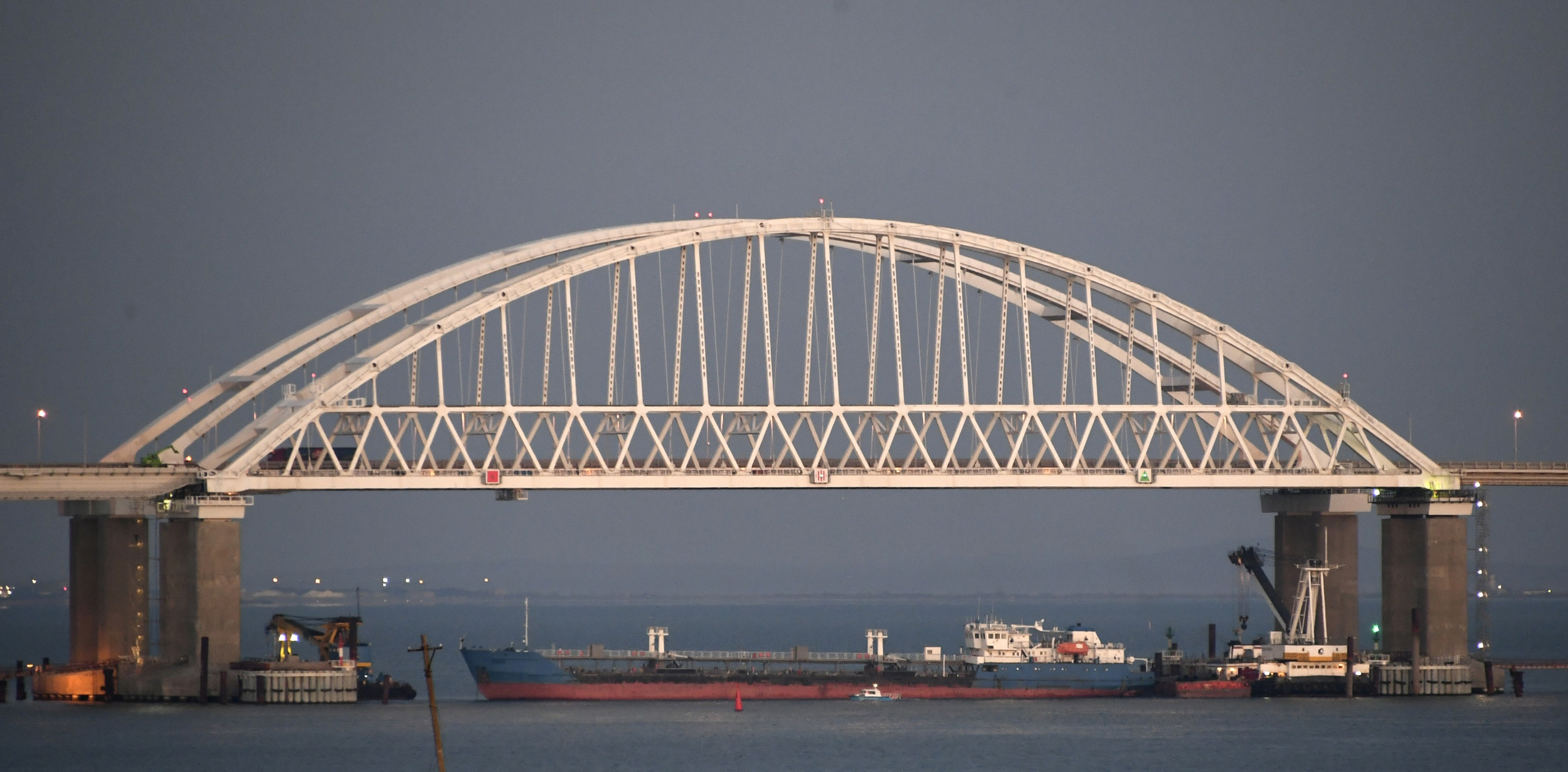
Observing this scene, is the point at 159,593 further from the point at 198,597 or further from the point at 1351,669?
the point at 1351,669

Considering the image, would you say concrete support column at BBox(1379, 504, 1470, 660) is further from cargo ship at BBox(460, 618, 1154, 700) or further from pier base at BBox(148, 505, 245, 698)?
pier base at BBox(148, 505, 245, 698)

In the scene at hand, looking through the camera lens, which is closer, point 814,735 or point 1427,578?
point 814,735

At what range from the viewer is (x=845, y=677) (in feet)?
334

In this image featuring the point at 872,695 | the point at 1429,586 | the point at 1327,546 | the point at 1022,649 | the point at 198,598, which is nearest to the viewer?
the point at 198,598

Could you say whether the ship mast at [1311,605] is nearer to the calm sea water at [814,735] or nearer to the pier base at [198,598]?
the calm sea water at [814,735]

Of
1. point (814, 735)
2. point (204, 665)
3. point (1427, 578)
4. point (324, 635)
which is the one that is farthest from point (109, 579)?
point (1427, 578)

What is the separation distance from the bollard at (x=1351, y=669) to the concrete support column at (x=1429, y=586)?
6.67 ft

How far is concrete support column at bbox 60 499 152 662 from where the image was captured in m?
93.2

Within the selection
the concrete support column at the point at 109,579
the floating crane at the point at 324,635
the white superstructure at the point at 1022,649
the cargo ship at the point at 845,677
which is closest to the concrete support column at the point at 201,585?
the concrete support column at the point at 109,579

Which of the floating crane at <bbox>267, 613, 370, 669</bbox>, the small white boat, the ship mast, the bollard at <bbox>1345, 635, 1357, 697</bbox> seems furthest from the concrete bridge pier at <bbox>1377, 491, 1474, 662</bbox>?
the floating crane at <bbox>267, 613, 370, 669</bbox>

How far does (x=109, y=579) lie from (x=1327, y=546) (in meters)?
61.9

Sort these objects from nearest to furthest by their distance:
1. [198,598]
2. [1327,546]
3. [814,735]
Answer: [814,735]
[198,598]
[1327,546]

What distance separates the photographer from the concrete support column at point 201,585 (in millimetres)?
88375

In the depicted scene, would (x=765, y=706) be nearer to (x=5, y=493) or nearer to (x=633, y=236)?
(x=633, y=236)
